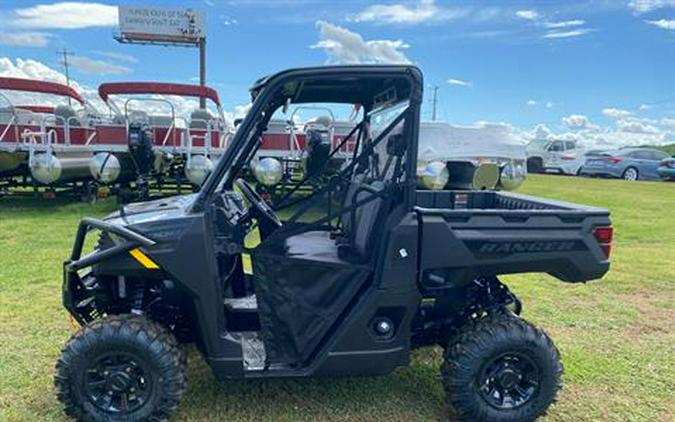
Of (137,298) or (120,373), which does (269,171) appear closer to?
(137,298)

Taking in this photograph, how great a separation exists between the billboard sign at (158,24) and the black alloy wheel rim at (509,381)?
3533cm

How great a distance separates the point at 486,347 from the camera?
270 cm

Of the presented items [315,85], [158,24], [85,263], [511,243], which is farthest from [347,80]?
[158,24]

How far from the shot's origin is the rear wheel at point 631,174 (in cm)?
2041

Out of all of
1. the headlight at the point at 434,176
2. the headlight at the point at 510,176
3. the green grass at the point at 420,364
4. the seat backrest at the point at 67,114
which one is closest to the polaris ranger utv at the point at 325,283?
the green grass at the point at 420,364

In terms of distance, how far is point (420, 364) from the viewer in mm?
3482

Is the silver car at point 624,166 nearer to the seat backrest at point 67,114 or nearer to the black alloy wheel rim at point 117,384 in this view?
the seat backrest at point 67,114

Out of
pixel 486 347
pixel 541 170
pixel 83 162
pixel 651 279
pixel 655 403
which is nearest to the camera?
pixel 486 347

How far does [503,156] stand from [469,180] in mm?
1209

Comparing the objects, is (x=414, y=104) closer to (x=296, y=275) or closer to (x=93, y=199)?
(x=296, y=275)

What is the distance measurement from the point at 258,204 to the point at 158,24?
123ft

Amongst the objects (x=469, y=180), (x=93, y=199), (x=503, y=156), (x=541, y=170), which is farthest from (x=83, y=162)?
(x=541, y=170)

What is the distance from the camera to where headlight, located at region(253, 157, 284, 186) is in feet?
25.8

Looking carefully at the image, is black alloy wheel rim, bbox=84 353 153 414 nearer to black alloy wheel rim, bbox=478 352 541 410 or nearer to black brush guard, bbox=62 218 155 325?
black brush guard, bbox=62 218 155 325
